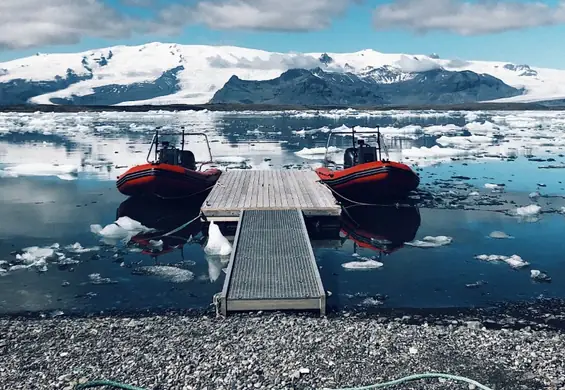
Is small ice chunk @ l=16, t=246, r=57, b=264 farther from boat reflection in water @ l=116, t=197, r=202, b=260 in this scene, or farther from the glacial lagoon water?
boat reflection in water @ l=116, t=197, r=202, b=260

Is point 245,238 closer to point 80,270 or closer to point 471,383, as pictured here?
point 80,270

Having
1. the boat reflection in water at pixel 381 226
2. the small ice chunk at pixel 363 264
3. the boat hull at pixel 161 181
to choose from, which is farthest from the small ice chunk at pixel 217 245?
the boat hull at pixel 161 181

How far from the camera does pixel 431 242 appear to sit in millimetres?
11094

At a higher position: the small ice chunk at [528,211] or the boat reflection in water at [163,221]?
the small ice chunk at [528,211]

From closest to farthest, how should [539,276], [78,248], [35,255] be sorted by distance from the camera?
[539,276] → [35,255] → [78,248]

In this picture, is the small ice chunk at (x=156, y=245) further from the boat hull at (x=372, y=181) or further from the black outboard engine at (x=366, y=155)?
the black outboard engine at (x=366, y=155)

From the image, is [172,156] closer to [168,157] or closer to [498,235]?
[168,157]

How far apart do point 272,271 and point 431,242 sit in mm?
4127

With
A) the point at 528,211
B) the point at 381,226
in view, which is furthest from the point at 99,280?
the point at 528,211

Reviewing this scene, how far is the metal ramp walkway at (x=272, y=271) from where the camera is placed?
723 centimetres

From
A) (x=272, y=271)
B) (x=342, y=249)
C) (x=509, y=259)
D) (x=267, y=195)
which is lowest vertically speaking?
(x=342, y=249)

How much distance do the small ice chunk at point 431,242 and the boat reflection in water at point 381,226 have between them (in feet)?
0.75

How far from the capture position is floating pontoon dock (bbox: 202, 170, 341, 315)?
23.9 ft

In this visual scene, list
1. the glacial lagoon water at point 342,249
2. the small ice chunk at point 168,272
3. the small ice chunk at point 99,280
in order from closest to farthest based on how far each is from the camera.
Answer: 1. the glacial lagoon water at point 342,249
2. the small ice chunk at point 99,280
3. the small ice chunk at point 168,272
